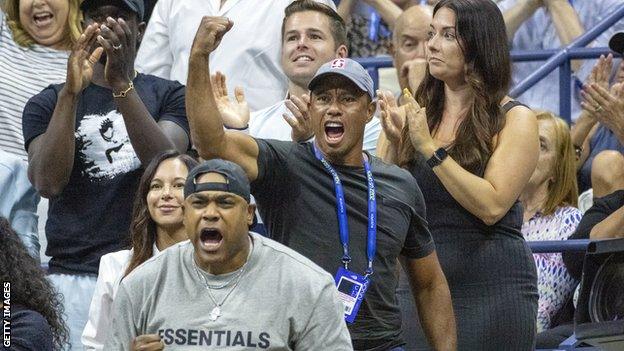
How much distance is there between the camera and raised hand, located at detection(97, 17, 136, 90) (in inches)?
245

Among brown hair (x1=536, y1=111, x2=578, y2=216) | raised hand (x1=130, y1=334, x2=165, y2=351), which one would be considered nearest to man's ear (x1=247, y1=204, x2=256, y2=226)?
raised hand (x1=130, y1=334, x2=165, y2=351)

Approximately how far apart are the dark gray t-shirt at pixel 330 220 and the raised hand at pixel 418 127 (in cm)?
32

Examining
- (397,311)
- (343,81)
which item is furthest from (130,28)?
(397,311)

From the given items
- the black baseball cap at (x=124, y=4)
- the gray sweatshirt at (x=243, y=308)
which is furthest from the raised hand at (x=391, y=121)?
the black baseball cap at (x=124, y=4)

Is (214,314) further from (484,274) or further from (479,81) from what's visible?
(479,81)

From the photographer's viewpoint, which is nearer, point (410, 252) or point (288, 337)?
point (288, 337)

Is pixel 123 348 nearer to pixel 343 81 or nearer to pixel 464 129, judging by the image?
pixel 343 81

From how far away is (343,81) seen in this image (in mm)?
5262

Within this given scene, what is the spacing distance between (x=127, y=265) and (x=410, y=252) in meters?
1.18

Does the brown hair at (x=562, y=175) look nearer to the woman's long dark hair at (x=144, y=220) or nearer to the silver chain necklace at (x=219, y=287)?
the woman's long dark hair at (x=144, y=220)

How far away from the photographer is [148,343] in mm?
4543

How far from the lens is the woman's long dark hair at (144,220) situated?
5891 millimetres

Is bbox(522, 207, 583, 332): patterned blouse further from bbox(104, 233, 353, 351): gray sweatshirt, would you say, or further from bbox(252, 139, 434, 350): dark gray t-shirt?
bbox(104, 233, 353, 351): gray sweatshirt

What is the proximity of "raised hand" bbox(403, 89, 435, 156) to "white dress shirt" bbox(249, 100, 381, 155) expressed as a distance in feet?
3.71
